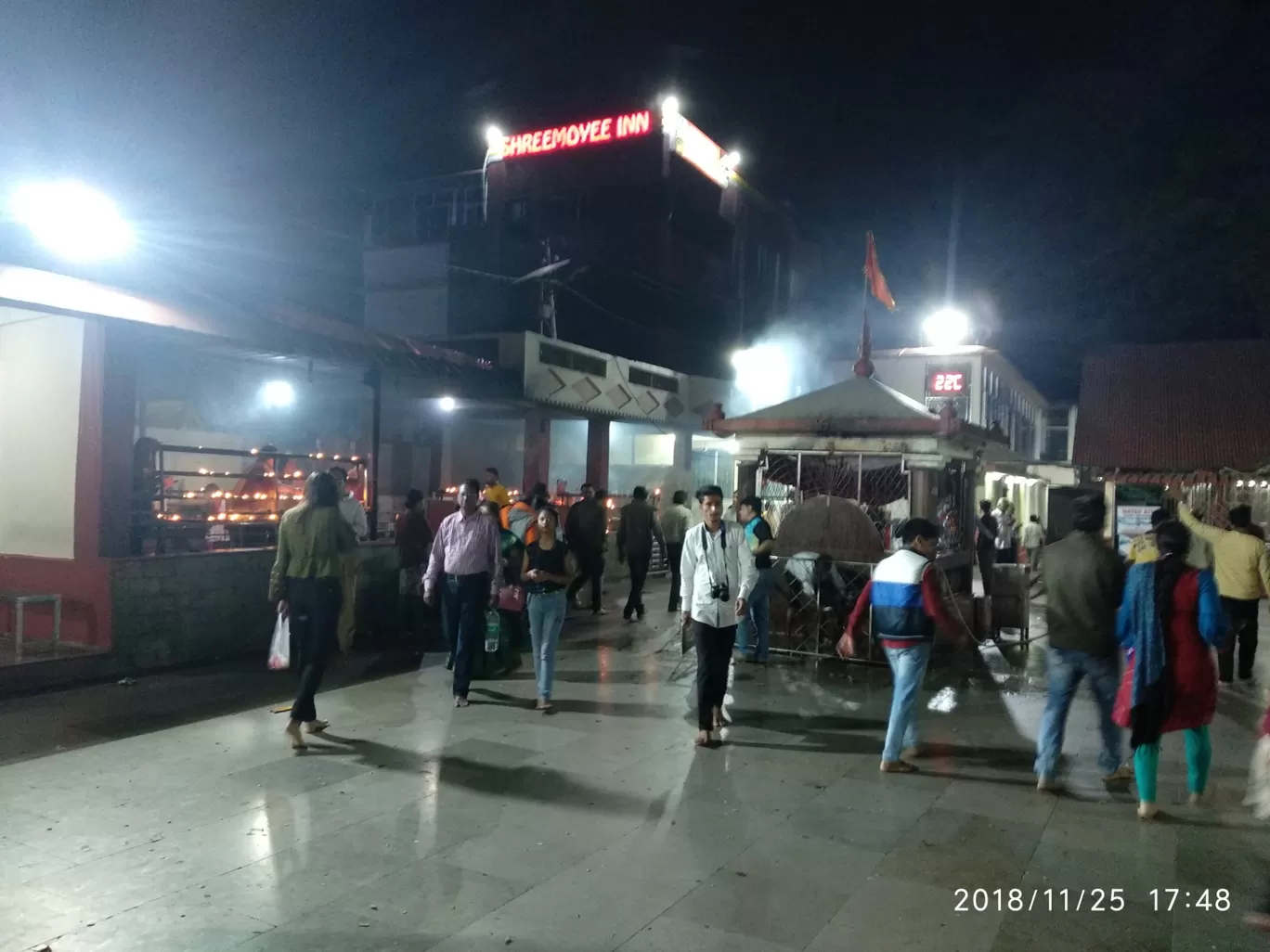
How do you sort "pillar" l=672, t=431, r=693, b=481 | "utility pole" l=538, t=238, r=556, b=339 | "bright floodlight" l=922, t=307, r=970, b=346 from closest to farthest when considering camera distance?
"utility pole" l=538, t=238, r=556, b=339 < "pillar" l=672, t=431, r=693, b=481 < "bright floodlight" l=922, t=307, r=970, b=346

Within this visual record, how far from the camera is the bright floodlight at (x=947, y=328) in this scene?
26031 mm

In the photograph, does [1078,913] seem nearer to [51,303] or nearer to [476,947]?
[476,947]

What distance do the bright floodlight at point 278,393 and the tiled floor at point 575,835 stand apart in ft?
Answer: 30.9

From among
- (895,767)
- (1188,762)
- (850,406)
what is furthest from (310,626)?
(850,406)

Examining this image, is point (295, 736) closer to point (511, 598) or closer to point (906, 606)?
point (511, 598)

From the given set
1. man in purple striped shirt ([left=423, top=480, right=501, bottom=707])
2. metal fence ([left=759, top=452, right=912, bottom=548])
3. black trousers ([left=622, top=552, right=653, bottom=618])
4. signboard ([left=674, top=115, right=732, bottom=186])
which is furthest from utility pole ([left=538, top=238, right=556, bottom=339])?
man in purple striped shirt ([left=423, top=480, right=501, bottom=707])

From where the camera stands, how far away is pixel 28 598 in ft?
26.4

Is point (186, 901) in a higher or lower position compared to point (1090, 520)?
lower

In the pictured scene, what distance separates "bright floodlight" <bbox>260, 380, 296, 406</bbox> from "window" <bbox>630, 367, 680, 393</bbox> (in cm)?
904

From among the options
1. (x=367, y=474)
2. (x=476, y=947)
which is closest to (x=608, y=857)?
(x=476, y=947)

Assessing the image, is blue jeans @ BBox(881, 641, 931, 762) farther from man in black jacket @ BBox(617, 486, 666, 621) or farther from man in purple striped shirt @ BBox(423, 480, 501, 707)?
man in black jacket @ BBox(617, 486, 666, 621)

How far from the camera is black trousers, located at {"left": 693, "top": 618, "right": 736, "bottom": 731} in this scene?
639 cm

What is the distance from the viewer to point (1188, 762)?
525 cm

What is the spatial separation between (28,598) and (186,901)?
5540 mm
